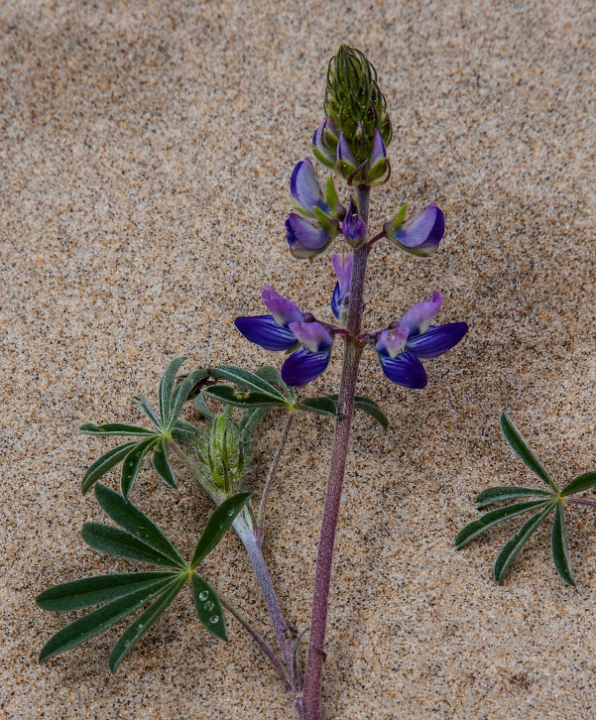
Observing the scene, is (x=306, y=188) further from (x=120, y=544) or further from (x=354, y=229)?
(x=120, y=544)

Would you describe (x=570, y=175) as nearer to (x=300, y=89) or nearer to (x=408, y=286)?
(x=408, y=286)

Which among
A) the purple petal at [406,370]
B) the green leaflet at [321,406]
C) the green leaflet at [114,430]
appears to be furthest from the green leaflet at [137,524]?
the purple petal at [406,370]

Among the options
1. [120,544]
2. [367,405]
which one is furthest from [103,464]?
[367,405]

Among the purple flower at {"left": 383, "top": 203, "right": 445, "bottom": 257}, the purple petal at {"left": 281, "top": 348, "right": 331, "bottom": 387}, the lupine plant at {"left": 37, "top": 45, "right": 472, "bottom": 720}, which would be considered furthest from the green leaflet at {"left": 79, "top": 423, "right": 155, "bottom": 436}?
the purple flower at {"left": 383, "top": 203, "right": 445, "bottom": 257}

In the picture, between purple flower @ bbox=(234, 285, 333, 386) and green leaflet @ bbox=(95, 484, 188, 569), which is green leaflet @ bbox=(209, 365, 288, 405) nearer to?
purple flower @ bbox=(234, 285, 333, 386)

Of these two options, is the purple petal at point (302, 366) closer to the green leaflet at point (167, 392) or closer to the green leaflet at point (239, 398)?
the green leaflet at point (239, 398)

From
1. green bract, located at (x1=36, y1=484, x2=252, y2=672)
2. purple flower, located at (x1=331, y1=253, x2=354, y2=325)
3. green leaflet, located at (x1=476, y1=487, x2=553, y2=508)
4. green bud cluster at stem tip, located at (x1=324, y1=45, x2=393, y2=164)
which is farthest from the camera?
green leaflet, located at (x1=476, y1=487, x2=553, y2=508)

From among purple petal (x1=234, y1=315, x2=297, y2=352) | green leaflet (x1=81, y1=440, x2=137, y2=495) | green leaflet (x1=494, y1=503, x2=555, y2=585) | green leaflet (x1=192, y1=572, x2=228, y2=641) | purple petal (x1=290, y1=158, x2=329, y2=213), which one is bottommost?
green leaflet (x1=192, y1=572, x2=228, y2=641)
